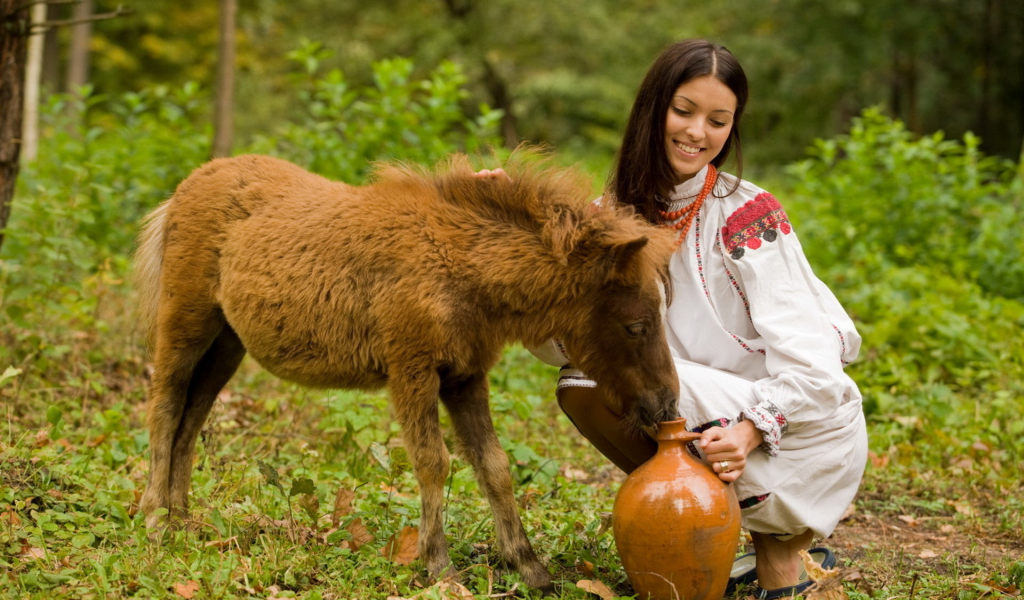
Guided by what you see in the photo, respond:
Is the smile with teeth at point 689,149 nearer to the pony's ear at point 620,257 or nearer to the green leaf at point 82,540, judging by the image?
A: the pony's ear at point 620,257

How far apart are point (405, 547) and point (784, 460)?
1.56 m

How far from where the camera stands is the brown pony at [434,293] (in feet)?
10.7

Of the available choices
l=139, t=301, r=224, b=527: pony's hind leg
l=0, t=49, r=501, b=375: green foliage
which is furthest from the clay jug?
l=0, t=49, r=501, b=375: green foliage

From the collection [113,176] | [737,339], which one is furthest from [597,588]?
[113,176]

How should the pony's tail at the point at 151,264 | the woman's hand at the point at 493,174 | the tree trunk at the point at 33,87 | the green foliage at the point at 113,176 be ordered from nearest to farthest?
the woman's hand at the point at 493,174 → the pony's tail at the point at 151,264 → the green foliage at the point at 113,176 → the tree trunk at the point at 33,87

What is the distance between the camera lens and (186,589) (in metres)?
3.10

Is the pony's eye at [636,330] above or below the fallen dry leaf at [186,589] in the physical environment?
above

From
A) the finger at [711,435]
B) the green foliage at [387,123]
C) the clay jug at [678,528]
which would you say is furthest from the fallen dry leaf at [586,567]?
the green foliage at [387,123]

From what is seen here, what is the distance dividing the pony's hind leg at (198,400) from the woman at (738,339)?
4.99 ft

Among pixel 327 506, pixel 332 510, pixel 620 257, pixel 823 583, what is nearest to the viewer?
pixel 620 257

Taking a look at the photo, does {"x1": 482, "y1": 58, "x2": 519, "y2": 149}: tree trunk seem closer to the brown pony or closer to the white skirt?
the brown pony

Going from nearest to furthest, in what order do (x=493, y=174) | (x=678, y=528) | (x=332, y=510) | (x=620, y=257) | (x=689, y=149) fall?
(x=678, y=528)
(x=620, y=257)
(x=493, y=174)
(x=689, y=149)
(x=332, y=510)

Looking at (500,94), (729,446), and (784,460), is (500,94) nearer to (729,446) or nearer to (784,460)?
(784,460)

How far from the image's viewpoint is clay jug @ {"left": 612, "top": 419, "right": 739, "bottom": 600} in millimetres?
3100
